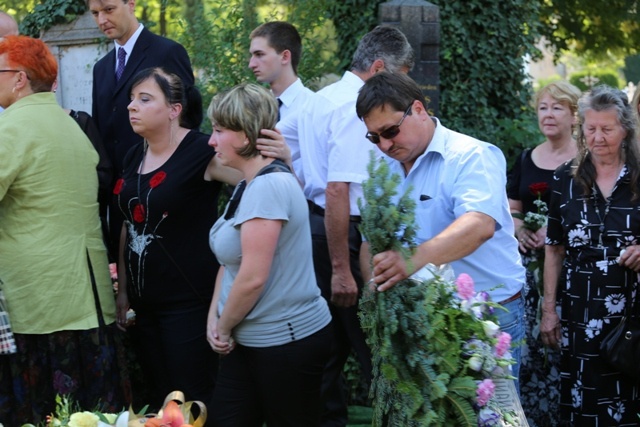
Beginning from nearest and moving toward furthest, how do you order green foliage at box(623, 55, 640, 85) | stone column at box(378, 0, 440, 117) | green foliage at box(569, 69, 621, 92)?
green foliage at box(623, 55, 640, 85) < stone column at box(378, 0, 440, 117) < green foliage at box(569, 69, 621, 92)

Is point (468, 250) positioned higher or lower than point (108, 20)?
lower

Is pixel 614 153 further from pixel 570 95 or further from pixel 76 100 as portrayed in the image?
pixel 76 100

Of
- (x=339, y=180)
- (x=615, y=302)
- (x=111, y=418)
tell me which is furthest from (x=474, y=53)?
(x=111, y=418)

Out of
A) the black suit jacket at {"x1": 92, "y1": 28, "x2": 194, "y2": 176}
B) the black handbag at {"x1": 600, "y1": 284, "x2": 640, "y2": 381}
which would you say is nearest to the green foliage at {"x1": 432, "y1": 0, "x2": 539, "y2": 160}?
the black suit jacket at {"x1": 92, "y1": 28, "x2": 194, "y2": 176}

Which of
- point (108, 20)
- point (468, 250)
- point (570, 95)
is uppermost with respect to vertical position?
point (108, 20)

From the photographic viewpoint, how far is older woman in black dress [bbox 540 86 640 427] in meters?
4.93

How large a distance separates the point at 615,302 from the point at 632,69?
7.63 feet

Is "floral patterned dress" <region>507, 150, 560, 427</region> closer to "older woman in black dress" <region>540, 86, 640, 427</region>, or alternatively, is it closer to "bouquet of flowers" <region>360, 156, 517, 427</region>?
"older woman in black dress" <region>540, 86, 640, 427</region>

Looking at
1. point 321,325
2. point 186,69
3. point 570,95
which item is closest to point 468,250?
point 321,325

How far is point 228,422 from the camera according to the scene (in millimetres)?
4023

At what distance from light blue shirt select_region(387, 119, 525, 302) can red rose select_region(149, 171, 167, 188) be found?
1.24 m

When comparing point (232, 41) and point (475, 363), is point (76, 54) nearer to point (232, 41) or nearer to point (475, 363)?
point (232, 41)

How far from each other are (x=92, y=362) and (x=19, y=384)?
1.15ft

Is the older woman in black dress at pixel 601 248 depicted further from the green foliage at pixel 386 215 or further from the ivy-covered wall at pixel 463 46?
the ivy-covered wall at pixel 463 46
